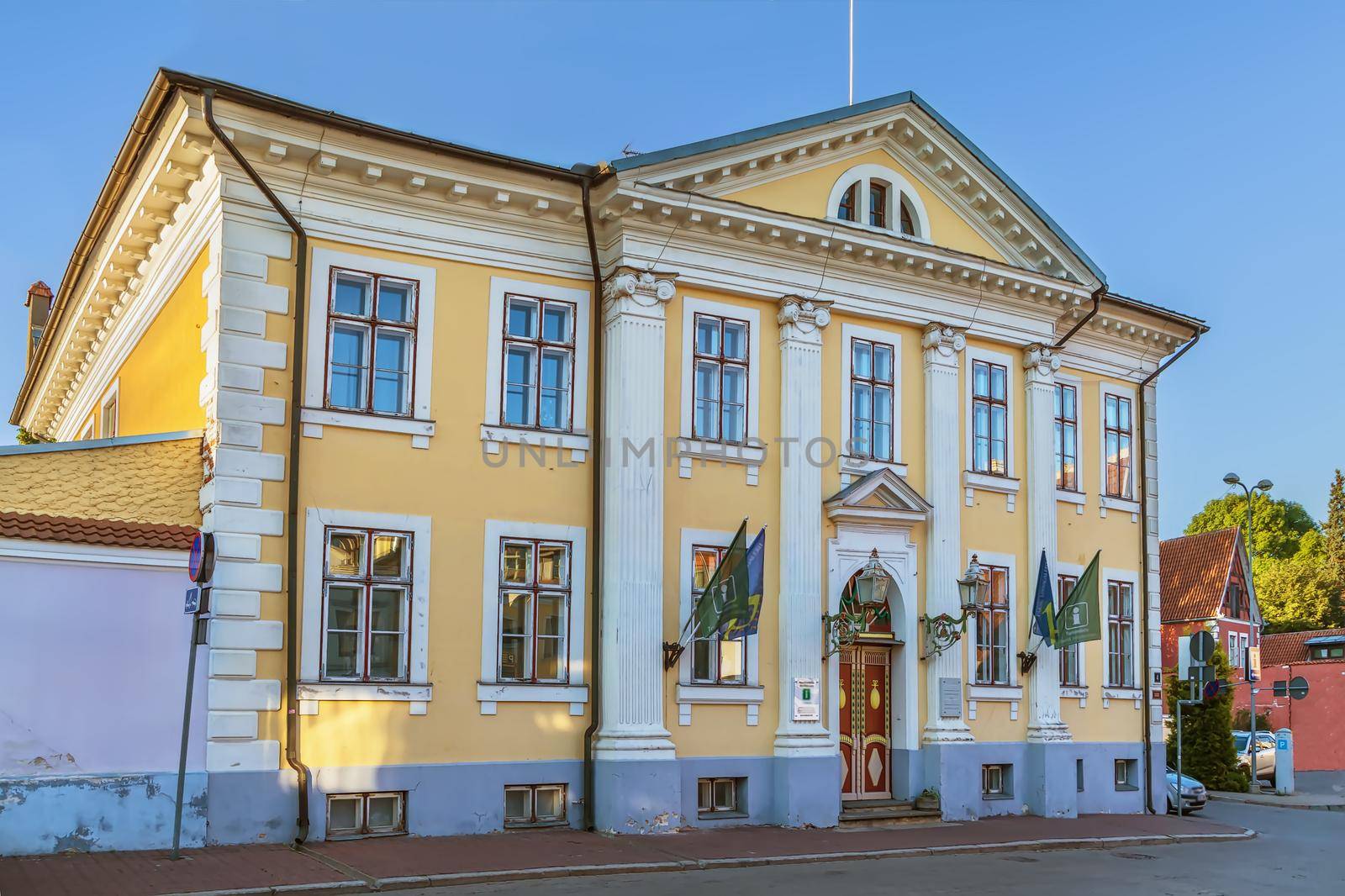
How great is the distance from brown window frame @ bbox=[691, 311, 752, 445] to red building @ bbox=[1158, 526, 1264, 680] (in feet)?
127

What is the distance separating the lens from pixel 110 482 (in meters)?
14.9

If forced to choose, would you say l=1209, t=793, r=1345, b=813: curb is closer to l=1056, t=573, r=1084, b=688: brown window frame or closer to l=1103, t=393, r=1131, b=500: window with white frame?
l=1056, t=573, r=1084, b=688: brown window frame

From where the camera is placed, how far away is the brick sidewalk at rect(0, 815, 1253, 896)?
12.2 metres

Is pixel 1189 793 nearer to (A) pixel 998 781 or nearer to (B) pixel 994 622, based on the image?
(A) pixel 998 781

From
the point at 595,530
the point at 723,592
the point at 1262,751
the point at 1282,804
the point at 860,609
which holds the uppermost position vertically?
the point at 595,530

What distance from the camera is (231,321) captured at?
50.3ft

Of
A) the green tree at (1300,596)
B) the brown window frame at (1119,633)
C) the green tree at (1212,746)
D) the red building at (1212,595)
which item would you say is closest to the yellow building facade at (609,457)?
the brown window frame at (1119,633)

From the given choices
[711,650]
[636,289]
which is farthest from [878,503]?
[636,289]

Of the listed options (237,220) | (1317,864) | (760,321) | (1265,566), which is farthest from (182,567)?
(1265,566)

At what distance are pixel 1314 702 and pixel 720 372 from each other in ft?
147

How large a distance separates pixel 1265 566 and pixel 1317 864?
62.7 meters

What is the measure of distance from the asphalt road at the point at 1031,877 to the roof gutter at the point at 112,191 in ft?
30.3

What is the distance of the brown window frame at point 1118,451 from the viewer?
23.3 meters

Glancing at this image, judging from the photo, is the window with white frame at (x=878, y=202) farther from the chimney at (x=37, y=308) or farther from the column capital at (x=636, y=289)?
the chimney at (x=37, y=308)
